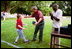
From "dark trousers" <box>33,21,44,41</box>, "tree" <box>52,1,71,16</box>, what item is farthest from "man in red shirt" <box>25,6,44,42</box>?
"tree" <box>52,1,71,16</box>

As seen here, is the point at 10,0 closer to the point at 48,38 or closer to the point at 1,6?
the point at 1,6

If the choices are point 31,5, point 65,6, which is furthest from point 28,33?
point 65,6

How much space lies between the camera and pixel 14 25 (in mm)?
6789

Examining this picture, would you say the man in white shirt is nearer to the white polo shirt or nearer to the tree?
the white polo shirt

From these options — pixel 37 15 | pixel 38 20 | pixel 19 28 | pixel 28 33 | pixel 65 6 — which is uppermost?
pixel 65 6

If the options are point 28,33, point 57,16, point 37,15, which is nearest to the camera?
point 57,16

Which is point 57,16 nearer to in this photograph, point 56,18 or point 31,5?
point 56,18

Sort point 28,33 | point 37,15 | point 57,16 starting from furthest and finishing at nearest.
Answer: point 28,33 < point 37,15 < point 57,16

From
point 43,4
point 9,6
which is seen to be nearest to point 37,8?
point 43,4

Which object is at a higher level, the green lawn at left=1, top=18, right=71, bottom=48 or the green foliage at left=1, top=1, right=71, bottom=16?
the green foliage at left=1, top=1, right=71, bottom=16

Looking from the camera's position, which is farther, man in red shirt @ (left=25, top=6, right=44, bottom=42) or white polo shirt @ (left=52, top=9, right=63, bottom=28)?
man in red shirt @ (left=25, top=6, right=44, bottom=42)

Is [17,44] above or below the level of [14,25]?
below

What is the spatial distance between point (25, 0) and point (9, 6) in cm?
42

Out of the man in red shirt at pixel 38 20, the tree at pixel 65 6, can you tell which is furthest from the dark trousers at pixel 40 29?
the tree at pixel 65 6
